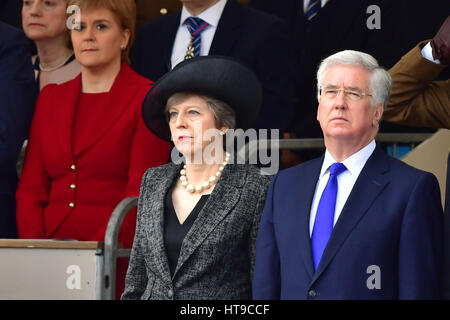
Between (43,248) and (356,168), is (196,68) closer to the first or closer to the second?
(356,168)

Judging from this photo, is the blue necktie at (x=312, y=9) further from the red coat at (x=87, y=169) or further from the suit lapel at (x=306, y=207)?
the suit lapel at (x=306, y=207)

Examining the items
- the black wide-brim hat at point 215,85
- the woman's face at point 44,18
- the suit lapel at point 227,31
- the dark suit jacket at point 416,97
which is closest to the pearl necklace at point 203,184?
the black wide-brim hat at point 215,85

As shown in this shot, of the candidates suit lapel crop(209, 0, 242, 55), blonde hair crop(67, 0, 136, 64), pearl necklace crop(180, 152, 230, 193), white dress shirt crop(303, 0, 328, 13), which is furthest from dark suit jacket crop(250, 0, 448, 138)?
pearl necklace crop(180, 152, 230, 193)

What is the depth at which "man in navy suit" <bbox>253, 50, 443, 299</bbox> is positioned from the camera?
327cm

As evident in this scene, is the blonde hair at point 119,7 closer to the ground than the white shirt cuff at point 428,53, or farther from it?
farther from it

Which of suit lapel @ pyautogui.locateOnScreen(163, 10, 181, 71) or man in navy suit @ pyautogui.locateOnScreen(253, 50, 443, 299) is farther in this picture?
suit lapel @ pyautogui.locateOnScreen(163, 10, 181, 71)

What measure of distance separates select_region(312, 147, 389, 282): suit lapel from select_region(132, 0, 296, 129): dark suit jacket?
4.67 ft

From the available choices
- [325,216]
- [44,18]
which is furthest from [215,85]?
[44,18]

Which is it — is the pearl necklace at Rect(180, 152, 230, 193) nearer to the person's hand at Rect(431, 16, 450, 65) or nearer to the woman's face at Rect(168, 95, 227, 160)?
the woman's face at Rect(168, 95, 227, 160)

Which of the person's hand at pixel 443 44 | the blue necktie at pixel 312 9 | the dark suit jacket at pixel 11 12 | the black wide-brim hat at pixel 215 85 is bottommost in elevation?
the black wide-brim hat at pixel 215 85

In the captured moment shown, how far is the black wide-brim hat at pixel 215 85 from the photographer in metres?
3.91

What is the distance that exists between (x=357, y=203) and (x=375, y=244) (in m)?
0.19

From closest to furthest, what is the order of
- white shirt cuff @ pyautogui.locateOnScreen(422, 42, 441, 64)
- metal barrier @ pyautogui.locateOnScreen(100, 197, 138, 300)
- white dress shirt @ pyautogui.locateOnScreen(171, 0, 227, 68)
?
white shirt cuff @ pyautogui.locateOnScreen(422, 42, 441, 64), metal barrier @ pyautogui.locateOnScreen(100, 197, 138, 300), white dress shirt @ pyautogui.locateOnScreen(171, 0, 227, 68)

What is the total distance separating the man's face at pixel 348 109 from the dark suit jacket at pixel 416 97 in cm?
54
